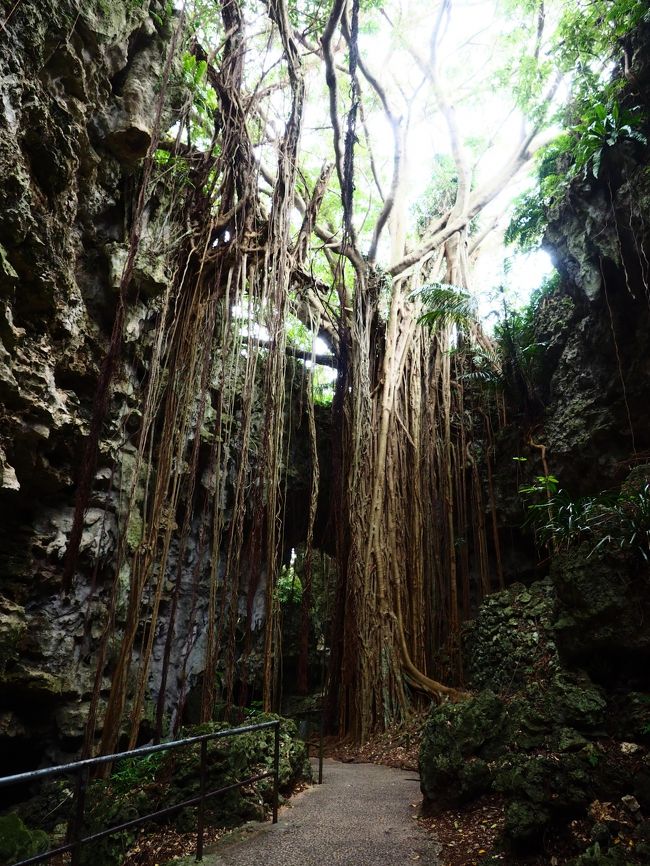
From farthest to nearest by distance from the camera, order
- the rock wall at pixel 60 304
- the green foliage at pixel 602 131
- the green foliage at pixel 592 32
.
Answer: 1. the green foliage at pixel 592 32
2. the green foliage at pixel 602 131
3. the rock wall at pixel 60 304

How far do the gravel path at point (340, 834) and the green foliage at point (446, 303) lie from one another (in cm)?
451

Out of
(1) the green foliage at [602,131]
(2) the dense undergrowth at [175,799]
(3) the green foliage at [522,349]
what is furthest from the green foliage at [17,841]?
(3) the green foliage at [522,349]

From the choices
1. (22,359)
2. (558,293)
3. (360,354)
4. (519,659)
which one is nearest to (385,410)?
(360,354)

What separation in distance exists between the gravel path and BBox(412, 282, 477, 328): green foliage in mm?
4505

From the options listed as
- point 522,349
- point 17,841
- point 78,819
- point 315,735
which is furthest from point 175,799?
point 522,349

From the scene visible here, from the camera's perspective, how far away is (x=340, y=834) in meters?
2.42

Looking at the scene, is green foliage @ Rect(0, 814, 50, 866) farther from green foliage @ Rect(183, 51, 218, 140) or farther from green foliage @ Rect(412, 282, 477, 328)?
green foliage @ Rect(412, 282, 477, 328)

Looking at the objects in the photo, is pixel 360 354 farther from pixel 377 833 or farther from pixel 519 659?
pixel 377 833

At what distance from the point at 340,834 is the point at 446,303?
506 centimetres

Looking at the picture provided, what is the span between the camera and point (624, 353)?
4.46 metres

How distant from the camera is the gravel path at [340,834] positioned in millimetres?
2150

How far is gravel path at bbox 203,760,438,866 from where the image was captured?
7.06 feet

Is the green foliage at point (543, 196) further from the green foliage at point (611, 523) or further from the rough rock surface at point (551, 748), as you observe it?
the rough rock surface at point (551, 748)

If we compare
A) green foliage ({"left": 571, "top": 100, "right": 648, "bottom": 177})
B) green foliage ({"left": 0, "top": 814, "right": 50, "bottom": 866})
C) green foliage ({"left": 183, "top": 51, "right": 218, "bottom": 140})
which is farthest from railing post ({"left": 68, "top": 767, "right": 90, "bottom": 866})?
green foliage ({"left": 571, "top": 100, "right": 648, "bottom": 177})
